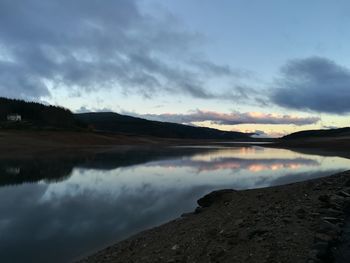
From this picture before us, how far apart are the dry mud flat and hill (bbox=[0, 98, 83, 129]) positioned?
405ft

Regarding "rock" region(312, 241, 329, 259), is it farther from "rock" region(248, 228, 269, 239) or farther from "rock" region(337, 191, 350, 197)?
"rock" region(337, 191, 350, 197)

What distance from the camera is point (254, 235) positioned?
905 centimetres

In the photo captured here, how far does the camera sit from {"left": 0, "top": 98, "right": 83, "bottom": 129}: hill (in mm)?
137750

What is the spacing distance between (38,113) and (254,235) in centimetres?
15083

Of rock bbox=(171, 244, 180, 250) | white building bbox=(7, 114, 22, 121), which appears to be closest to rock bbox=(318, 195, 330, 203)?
rock bbox=(171, 244, 180, 250)

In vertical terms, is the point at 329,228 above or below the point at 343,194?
below

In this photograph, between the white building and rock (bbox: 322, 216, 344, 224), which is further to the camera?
the white building

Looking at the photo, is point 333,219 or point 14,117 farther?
point 14,117

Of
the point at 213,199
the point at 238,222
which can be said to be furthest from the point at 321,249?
the point at 213,199

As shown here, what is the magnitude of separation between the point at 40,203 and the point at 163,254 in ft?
33.1

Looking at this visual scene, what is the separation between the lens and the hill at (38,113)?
13775cm

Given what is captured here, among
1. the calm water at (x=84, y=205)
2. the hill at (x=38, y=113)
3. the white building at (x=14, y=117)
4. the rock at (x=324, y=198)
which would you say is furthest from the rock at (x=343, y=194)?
the white building at (x=14, y=117)

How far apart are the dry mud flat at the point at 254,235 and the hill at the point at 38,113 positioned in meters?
123

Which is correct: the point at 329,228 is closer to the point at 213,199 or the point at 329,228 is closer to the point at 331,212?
the point at 331,212
